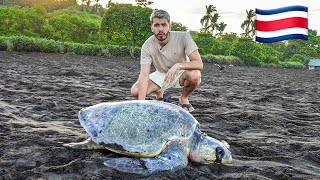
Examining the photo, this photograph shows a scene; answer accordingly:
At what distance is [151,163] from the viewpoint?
222 centimetres

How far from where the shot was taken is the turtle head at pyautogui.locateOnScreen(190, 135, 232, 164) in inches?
96.8

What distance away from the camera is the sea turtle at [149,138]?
2.27 m

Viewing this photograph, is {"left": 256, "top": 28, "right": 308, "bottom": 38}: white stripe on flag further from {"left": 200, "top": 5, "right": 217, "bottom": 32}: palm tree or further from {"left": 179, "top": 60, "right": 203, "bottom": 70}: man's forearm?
{"left": 200, "top": 5, "right": 217, "bottom": 32}: palm tree

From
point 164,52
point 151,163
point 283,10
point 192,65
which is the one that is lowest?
point 151,163

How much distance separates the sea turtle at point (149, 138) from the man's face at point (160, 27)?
118 cm

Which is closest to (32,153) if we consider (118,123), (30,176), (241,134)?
(30,176)

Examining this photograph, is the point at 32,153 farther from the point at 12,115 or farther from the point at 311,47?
the point at 311,47

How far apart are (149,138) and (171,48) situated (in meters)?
1.78

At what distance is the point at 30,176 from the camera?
2.07 metres

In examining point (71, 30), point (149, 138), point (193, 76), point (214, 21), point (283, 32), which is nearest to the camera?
point (149, 138)

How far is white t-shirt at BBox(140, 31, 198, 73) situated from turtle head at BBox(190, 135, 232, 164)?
1652 mm

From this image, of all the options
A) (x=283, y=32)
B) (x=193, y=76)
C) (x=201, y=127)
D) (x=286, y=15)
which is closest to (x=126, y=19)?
(x=286, y=15)

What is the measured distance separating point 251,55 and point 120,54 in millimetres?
17540

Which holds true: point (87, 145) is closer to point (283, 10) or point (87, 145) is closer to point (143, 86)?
point (143, 86)
